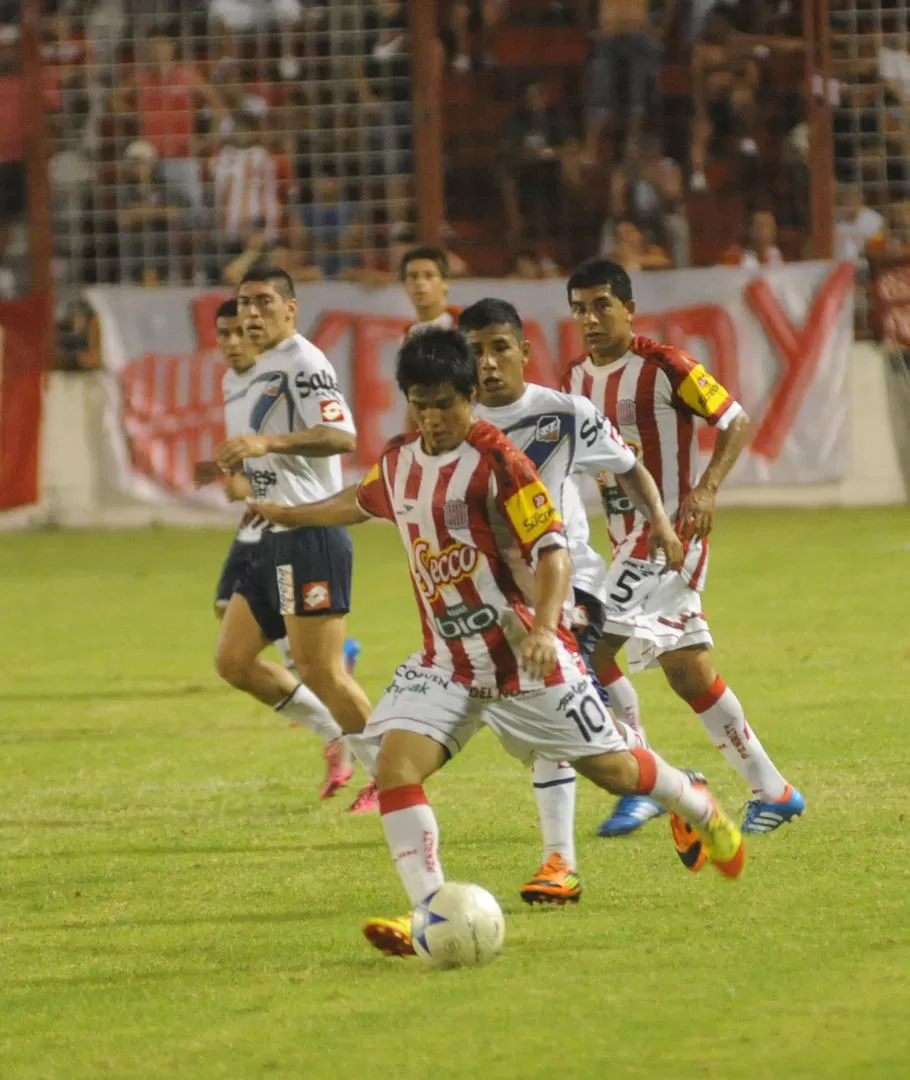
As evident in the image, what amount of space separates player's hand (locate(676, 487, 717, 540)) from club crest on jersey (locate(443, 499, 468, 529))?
177 centimetres

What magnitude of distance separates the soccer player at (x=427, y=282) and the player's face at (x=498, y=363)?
2.79 meters

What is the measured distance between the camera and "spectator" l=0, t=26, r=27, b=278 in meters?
20.2

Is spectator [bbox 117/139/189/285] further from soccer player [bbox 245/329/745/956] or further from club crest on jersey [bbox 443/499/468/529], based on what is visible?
club crest on jersey [bbox 443/499/468/529]

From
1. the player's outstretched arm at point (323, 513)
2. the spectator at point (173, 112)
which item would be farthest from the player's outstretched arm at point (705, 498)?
the spectator at point (173, 112)

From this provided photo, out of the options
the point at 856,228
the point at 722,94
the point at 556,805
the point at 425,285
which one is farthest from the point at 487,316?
the point at 722,94

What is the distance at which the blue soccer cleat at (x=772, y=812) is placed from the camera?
683 cm

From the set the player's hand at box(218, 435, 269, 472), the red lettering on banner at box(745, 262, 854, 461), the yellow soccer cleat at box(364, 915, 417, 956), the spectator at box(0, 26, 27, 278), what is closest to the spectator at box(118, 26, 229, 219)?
the spectator at box(0, 26, 27, 278)

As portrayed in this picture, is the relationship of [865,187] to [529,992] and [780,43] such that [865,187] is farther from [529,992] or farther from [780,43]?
[529,992]

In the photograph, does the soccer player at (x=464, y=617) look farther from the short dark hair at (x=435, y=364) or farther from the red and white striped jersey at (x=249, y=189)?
the red and white striped jersey at (x=249, y=189)

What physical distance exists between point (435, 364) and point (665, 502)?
222 centimetres

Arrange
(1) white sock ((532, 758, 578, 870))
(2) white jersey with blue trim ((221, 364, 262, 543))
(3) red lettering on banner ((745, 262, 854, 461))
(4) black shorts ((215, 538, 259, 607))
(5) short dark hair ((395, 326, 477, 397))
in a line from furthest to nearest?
(3) red lettering on banner ((745, 262, 854, 461)), (4) black shorts ((215, 538, 259, 607)), (2) white jersey with blue trim ((221, 364, 262, 543)), (1) white sock ((532, 758, 578, 870)), (5) short dark hair ((395, 326, 477, 397))

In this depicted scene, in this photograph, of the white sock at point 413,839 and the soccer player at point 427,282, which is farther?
the soccer player at point 427,282

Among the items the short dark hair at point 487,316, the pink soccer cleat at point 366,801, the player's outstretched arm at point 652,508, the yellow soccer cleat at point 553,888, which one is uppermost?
the short dark hair at point 487,316

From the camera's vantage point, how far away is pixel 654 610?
7.11 meters
